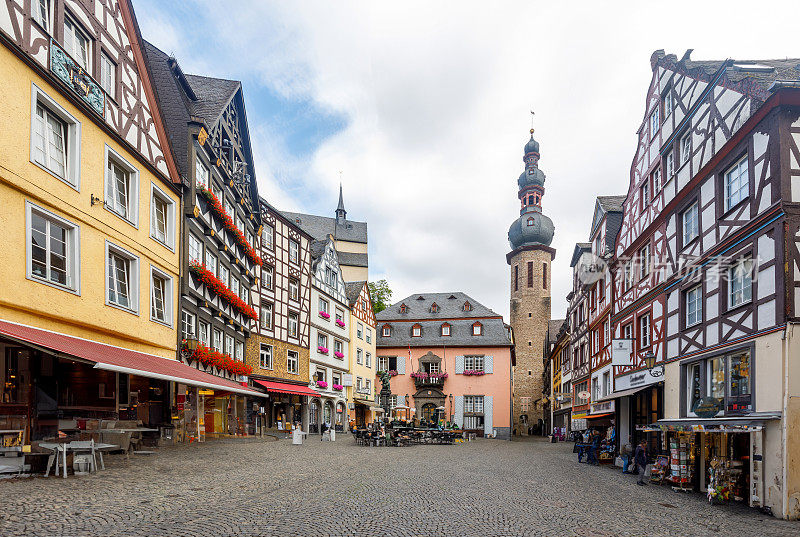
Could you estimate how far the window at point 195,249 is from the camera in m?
19.2

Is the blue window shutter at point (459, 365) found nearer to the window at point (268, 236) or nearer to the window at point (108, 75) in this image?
the window at point (268, 236)

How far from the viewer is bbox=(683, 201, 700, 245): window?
48.4ft

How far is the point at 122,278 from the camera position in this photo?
49.3 ft

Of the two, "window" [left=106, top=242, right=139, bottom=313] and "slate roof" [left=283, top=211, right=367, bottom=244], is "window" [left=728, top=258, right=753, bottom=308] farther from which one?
"slate roof" [left=283, top=211, right=367, bottom=244]

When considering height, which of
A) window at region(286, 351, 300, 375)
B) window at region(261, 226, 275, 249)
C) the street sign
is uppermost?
window at region(261, 226, 275, 249)

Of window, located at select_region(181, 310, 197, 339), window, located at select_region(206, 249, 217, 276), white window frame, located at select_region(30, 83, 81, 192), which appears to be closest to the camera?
white window frame, located at select_region(30, 83, 81, 192)

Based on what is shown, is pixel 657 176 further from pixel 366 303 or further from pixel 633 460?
pixel 366 303

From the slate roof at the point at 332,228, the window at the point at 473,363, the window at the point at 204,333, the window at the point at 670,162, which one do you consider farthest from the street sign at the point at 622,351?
the slate roof at the point at 332,228

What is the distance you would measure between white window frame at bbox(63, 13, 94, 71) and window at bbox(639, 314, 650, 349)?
55.5ft

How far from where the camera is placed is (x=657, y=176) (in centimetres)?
1797

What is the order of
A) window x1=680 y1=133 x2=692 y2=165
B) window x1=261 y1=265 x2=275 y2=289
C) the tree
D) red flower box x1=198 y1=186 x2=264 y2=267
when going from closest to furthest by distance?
window x1=680 y1=133 x2=692 y2=165
red flower box x1=198 y1=186 x2=264 y2=267
window x1=261 y1=265 x2=275 y2=289
the tree

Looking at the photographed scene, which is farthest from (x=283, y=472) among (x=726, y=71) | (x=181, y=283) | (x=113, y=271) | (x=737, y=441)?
(x=726, y=71)

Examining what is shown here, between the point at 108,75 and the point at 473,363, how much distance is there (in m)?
38.3

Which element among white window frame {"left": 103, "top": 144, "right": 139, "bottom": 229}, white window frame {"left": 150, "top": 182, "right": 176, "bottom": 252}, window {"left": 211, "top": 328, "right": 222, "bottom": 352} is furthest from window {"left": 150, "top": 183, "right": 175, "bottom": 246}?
window {"left": 211, "top": 328, "right": 222, "bottom": 352}
